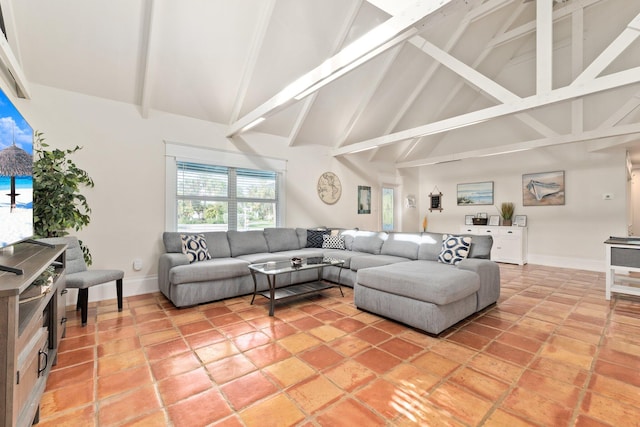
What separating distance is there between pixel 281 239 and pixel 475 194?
5.11 metres

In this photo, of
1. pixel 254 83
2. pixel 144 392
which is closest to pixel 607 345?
pixel 144 392

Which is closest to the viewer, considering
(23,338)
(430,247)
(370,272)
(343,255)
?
(23,338)

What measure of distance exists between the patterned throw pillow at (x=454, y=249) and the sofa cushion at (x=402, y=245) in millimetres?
478

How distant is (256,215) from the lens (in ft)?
16.6

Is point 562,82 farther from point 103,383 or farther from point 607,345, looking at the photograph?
point 103,383

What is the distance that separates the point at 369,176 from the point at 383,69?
2722mm

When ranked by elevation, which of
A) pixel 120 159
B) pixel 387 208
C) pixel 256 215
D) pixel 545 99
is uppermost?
pixel 545 99

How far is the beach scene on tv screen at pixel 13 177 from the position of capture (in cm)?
156

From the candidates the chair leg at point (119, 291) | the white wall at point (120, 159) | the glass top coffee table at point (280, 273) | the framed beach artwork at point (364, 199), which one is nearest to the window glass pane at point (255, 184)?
the white wall at point (120, 159)

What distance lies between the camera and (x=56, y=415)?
5.04ft

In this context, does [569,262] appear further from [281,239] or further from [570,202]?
[281,239]

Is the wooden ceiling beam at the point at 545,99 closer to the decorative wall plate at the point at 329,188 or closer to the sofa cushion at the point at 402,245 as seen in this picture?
the sofa cushion at the point at 402,245

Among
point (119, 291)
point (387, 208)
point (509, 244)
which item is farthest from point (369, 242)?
point (509, 244)

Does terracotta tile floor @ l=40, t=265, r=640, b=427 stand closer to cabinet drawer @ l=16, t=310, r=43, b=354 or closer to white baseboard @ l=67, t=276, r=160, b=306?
cabinet drawer @ l=16, t=310, r=43, b=354
